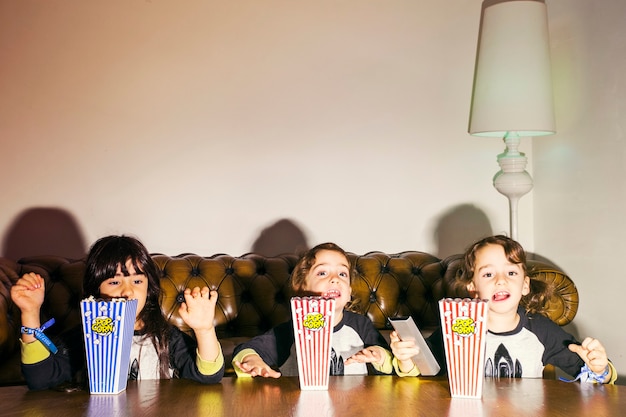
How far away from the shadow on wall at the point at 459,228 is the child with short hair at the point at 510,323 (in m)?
1.34

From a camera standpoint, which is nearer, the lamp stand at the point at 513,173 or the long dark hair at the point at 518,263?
the long dark hair at the point at 518,263

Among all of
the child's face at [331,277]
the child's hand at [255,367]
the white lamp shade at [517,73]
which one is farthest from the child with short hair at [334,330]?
the white lamp shade at [517,73]

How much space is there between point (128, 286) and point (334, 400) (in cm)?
86

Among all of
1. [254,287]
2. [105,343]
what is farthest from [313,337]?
[254,287]

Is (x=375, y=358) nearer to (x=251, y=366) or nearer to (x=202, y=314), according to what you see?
(x=251, y=366)

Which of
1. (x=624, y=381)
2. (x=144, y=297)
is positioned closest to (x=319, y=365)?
(x=144, y=297)

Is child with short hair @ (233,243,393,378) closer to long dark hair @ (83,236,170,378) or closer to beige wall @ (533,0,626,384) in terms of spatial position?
long dark hair @ (83,236,170,378)

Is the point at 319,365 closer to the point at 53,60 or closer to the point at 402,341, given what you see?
the point at 402,341

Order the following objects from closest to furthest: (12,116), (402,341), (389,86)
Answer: (402,341) → (12,116) → (389,86)

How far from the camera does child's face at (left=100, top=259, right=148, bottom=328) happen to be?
2.02 metres

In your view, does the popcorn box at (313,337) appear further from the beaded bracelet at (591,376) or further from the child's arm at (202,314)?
the beaded bracelet at (591,376)

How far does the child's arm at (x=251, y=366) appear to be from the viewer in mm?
1659

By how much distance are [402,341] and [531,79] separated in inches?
65.0

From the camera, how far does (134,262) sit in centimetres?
209
